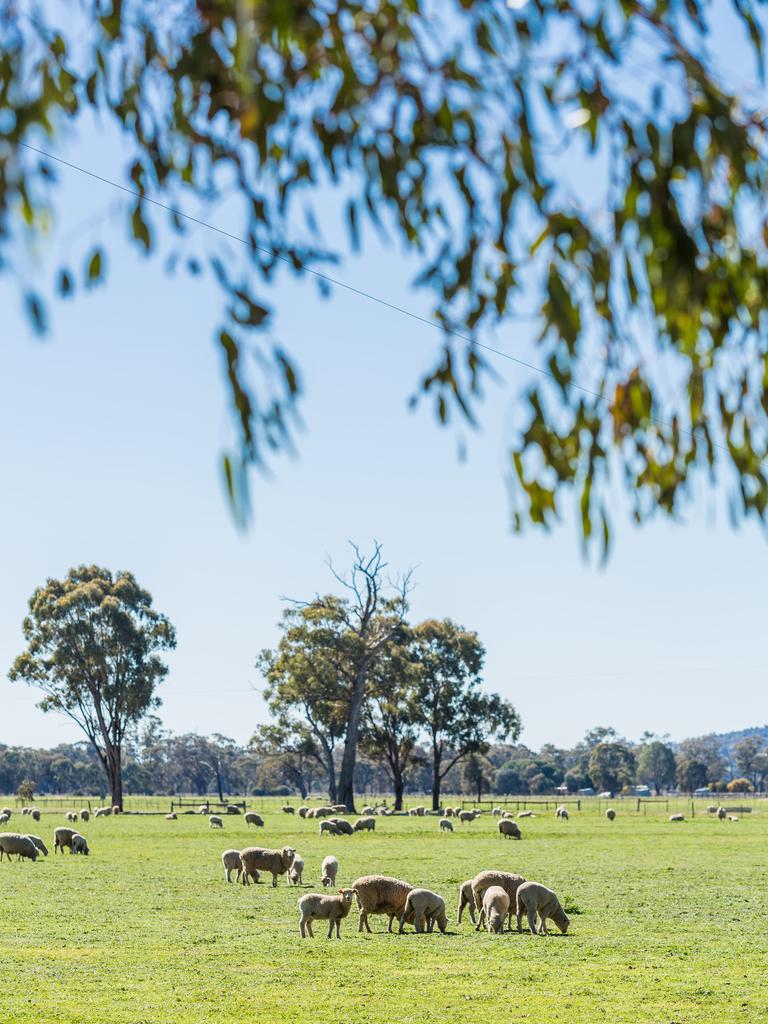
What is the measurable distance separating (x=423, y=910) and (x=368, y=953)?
196 centimetres

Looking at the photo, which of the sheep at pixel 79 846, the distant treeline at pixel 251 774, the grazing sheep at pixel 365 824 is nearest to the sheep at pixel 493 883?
the sheep at pixel 79 846

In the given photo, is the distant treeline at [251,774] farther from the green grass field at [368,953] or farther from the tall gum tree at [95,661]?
the green grass field at [368,953]

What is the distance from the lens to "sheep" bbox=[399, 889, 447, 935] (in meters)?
18.7

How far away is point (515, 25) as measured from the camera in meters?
3.56

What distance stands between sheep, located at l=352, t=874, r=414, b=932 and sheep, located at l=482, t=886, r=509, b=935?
44.1 inches

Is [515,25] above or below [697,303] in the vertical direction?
above

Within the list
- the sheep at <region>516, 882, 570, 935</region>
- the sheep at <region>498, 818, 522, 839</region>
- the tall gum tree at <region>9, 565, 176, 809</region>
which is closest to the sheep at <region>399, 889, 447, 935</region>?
the sheep at <region>516, 882, 570, 935</region>

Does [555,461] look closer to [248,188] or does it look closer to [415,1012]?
[248,188]

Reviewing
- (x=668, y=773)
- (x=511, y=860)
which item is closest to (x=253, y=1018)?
Result: (x=511, y=860)

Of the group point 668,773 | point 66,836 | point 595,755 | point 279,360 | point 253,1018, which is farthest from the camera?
point 668,773

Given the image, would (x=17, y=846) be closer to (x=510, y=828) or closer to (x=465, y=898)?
(x=465, y=898)

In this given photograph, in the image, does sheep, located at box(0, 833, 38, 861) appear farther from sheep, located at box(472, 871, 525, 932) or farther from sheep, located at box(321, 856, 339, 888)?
sheep, located at box(472, 871, 525, 932)

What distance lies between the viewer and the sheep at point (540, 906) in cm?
1853

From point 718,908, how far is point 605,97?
20.6 meters
